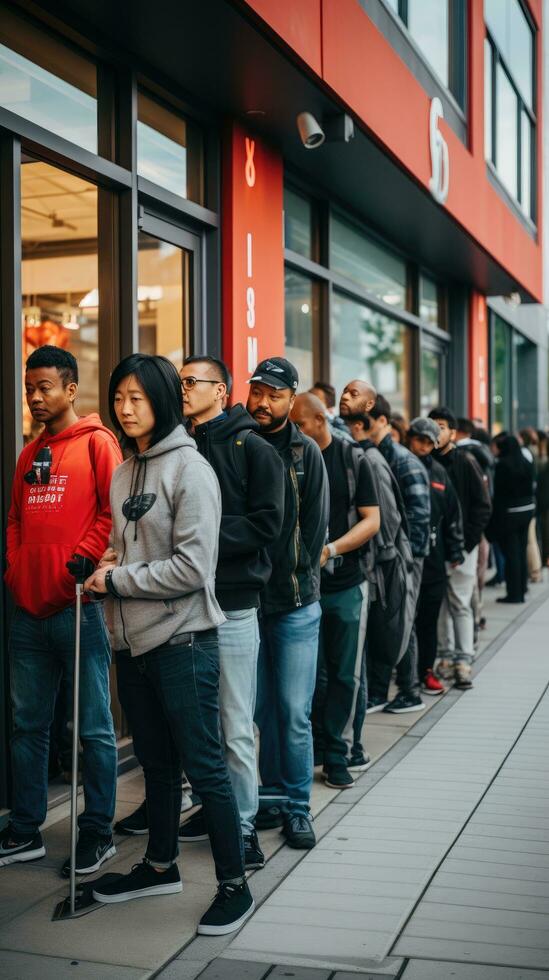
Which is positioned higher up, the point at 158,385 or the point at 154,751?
the point at 158,385

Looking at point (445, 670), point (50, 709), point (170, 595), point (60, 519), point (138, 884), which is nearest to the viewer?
point (170, 595)

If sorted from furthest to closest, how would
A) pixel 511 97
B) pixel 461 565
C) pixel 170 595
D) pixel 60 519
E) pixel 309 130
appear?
pixel 511 97 → pixel 461 565 → pixel 309 130 → pixel 60 519 → pixel 170 595

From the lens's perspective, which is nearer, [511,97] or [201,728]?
[201,728]

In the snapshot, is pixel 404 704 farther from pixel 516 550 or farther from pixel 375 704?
pixel 516 550

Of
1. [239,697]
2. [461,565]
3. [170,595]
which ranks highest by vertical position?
[170,595]

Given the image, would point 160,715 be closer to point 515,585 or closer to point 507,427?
point 515,585

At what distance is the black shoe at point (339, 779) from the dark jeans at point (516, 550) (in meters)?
7.10

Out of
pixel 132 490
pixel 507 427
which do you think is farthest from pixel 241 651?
pixel 507 427

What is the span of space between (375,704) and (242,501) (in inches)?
137

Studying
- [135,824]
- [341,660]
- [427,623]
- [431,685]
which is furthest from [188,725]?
[431,685]

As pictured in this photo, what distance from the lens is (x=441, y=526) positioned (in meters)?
8.00

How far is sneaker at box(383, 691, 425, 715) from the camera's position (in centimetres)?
748

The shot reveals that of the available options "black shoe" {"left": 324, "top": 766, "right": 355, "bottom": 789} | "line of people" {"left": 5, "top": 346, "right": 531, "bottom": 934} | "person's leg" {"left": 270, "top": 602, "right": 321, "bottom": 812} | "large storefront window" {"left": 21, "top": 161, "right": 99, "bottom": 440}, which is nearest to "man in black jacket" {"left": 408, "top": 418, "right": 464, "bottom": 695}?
"line of people" {"left": 5, "top": 346, "right": 531, "bottom": 934}

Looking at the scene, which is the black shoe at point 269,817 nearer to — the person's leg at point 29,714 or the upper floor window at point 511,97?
the person's leg at point 29,714
